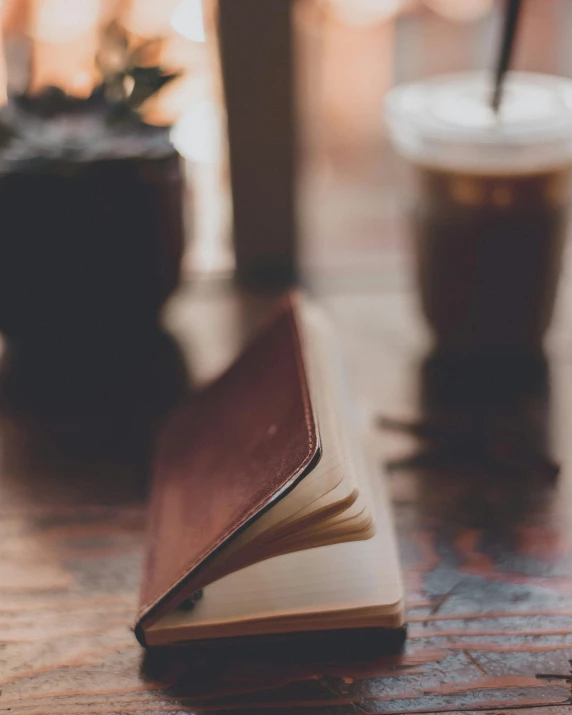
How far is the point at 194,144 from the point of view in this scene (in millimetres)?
1304

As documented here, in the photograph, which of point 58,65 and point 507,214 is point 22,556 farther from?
point 58,65

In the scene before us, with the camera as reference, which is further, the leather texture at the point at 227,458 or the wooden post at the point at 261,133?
the wooden post at the point at 261,133

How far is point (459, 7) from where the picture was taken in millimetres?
1431

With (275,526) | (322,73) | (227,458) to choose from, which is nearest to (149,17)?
(322,73)

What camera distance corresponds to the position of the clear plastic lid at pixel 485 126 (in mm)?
841

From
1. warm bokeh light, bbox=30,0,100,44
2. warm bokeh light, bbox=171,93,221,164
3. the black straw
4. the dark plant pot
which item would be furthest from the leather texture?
warm bokeh light, bbox=30,0,100,44

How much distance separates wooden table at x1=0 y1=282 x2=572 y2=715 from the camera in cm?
57

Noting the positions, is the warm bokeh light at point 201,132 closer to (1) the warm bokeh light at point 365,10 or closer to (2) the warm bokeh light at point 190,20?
(2) the warm bokeh light at point 190,20

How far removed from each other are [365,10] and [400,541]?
3.42 ft

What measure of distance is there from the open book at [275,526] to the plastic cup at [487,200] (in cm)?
28

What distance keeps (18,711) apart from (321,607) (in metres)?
0.24

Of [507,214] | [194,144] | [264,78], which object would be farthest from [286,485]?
[194,144]

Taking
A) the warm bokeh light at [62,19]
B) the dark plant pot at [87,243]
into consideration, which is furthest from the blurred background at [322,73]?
the dark plant pot at [87,243]

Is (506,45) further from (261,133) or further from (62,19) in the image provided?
(62,19)
